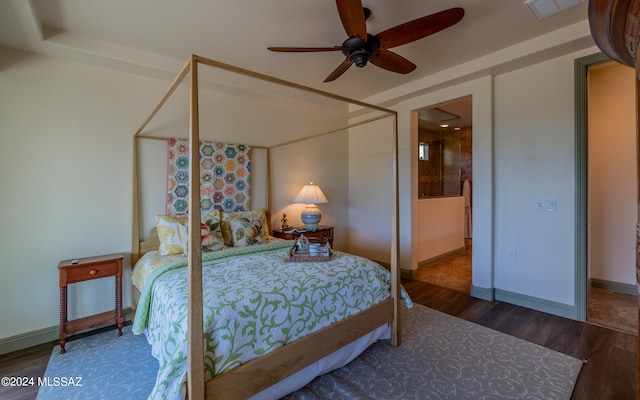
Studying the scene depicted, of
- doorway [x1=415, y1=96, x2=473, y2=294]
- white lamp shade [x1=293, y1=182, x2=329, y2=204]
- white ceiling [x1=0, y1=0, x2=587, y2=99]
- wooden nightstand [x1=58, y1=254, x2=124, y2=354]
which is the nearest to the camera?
white ceiling [x1=0, y1=0, x2=587, y2=99]

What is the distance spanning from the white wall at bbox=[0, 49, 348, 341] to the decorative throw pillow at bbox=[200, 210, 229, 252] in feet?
1.97

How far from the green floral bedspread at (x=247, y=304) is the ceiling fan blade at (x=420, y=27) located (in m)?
1.68

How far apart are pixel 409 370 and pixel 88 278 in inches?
105

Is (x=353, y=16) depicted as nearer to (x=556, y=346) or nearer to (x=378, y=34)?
(x=378, y=34)

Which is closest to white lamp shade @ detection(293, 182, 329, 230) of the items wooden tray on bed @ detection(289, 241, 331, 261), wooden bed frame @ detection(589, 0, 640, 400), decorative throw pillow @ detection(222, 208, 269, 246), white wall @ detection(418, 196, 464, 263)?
decorative throw pillow @ detection(222, 208, 269, 246)

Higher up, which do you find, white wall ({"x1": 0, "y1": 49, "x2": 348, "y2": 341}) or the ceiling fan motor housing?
the ceiling fan motor housing

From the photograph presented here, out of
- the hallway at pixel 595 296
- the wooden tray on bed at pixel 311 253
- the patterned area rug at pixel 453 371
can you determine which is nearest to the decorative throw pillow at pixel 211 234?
the wooden tray on bed at pixel 311 253

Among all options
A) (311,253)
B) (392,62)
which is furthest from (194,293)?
(392,62)

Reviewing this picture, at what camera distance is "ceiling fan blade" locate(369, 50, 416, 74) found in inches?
84.4

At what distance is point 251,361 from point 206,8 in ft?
8.10

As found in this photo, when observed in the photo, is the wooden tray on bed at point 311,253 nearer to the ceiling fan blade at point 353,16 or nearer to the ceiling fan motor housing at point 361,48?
the ceiling fan motor housing at point 361,48

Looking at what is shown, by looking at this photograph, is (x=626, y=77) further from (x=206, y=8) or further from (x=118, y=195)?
(x=118, y=195)

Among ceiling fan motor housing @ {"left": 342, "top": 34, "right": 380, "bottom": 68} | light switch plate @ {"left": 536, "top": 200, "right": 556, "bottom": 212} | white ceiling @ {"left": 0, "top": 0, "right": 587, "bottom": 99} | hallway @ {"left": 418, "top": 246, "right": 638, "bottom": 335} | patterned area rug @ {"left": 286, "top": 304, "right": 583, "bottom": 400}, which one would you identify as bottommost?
patterned area rug @ {"left": 286, "top": 304, "right": 583, "bottom": 400}

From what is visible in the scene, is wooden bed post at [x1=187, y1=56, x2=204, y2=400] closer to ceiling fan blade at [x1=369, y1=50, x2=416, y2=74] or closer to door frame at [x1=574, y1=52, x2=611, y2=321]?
ceiling fan blade at [x1=369, y1=50, x2=416, y2=74]
